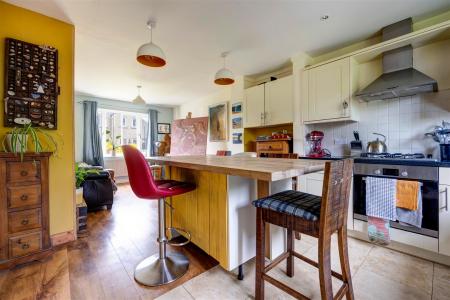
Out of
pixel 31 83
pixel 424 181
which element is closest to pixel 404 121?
pixel 424 181

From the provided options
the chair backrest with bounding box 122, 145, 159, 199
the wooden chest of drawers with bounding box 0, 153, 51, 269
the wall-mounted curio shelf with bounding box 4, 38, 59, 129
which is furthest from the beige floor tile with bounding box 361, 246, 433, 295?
the wall-mounted curio shelf with bounding box 4, 38, 59, 129

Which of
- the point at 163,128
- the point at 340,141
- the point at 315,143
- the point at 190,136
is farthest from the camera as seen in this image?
the point at 163,128

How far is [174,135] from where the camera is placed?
2260 mm

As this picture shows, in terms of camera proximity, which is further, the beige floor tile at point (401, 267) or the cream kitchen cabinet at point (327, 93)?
the cream kitchen cabinet at point (327, 93)

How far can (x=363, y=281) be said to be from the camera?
4.74 feet

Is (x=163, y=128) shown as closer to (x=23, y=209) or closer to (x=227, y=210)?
(x=23, y=209)

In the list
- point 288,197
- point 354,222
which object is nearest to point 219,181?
point 288,197

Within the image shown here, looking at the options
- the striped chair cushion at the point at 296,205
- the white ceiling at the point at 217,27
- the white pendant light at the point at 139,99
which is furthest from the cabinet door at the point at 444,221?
the white pendant light at the point at 139,99

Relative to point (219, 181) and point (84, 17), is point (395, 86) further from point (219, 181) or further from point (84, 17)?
point (84, 17)

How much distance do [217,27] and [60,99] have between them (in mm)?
1902

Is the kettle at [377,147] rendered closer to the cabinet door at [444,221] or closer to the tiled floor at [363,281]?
the cabinet door at [444,221]

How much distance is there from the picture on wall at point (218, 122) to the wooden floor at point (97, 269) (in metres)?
2.93

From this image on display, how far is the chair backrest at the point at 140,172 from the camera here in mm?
1238

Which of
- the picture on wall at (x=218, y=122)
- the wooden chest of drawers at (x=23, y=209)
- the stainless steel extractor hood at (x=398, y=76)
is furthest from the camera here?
the picture on wall at (x=218, y=122)
